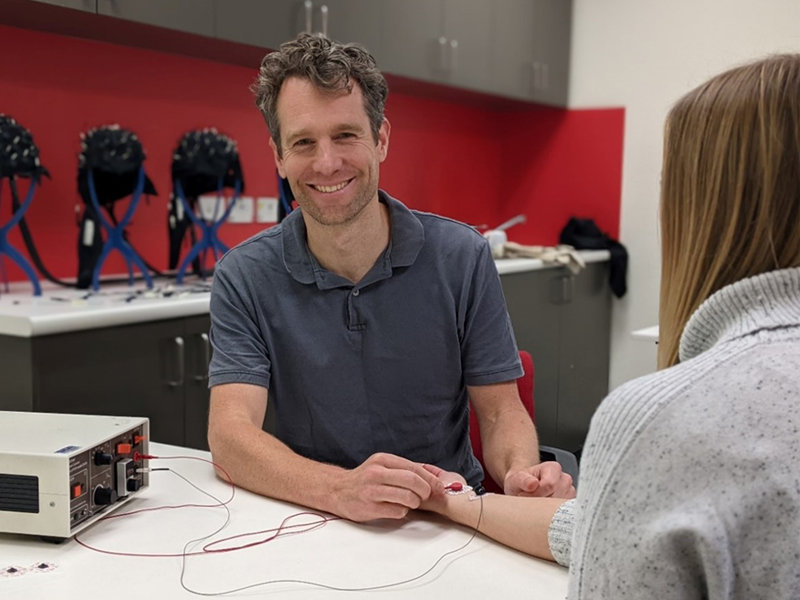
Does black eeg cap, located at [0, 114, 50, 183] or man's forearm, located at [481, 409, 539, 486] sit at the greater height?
black eeg cap, located at [0, 114, 50, 183]

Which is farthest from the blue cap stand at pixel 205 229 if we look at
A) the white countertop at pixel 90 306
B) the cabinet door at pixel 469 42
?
the cabinet door at pixel 469 42

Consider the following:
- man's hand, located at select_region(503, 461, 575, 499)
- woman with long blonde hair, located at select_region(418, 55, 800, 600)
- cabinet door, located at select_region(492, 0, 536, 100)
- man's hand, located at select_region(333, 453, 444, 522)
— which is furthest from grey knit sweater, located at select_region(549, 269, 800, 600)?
cabinet door, located at select_region(492, 0, 536, 100)

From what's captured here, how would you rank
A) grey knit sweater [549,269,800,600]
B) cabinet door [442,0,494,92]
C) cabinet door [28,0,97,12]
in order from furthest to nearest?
cabinet door [442,0,494,92]
cabinet door [28,0,97,12]
grey knit sweater [549,269,800,600]

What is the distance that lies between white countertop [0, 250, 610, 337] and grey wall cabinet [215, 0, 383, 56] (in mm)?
847

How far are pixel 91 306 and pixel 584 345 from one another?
8.70 feet

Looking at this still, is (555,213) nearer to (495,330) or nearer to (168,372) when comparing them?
(168,372)

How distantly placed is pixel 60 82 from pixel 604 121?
273 centimetres

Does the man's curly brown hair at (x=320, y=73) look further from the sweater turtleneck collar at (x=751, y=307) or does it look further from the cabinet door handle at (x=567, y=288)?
the cabinet door handle at (x=567, y=288)

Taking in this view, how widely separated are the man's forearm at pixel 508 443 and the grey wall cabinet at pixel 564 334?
1.83 m

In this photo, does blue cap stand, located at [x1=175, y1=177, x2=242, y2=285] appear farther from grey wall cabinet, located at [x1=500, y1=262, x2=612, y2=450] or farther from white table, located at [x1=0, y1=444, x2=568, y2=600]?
white table, located at [x1=0, y1=444, x2=568, y2=600]

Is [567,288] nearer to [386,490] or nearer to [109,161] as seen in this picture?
[109,161]

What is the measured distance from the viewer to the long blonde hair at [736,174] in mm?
671

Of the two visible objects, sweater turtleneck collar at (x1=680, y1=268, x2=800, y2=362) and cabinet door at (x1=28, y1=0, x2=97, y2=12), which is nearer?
sweater turtleneck collar at (x1=680, y1=268, x2=800, y2=362)

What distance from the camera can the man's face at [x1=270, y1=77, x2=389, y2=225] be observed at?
60.5 inches
